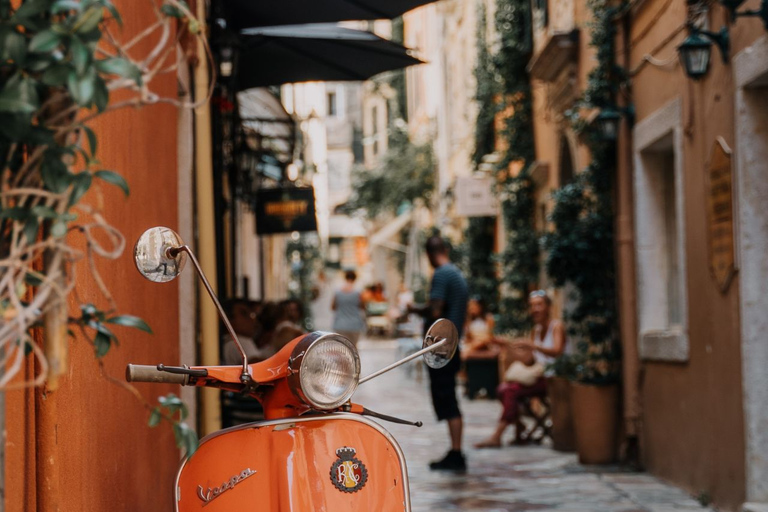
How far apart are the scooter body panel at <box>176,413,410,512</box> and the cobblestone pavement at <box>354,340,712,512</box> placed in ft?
13.4

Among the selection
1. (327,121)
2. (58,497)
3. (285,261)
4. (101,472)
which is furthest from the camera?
(327,121)

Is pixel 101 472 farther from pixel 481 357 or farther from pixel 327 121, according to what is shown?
pixel 327 121

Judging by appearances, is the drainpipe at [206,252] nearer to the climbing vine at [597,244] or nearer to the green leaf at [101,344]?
the climbing vine at [597,244]

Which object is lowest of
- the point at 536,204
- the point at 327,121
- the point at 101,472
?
the point at 101,472

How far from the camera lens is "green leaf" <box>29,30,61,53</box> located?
5.70 ft

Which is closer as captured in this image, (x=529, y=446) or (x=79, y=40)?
(x=79, y=40)

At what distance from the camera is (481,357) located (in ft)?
50.7

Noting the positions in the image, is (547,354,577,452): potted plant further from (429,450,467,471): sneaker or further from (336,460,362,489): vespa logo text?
(336,460,362,489): vespa logo text

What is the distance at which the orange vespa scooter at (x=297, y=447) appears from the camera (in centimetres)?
303

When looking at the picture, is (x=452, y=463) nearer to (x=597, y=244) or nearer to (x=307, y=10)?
(x=597, y=244)

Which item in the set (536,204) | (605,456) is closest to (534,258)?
(536,204)

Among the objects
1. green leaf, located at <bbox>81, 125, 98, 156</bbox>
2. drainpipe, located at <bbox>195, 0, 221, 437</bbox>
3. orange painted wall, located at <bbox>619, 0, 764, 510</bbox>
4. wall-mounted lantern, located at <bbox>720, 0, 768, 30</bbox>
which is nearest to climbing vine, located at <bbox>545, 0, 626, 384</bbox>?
orange painted wall, located at <bbox>619, 0, 764, 510</bbox>

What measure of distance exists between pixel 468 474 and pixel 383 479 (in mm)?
5777

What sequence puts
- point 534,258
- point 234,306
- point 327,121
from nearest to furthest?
point 234,306 → point 534,258 → point 327,121
